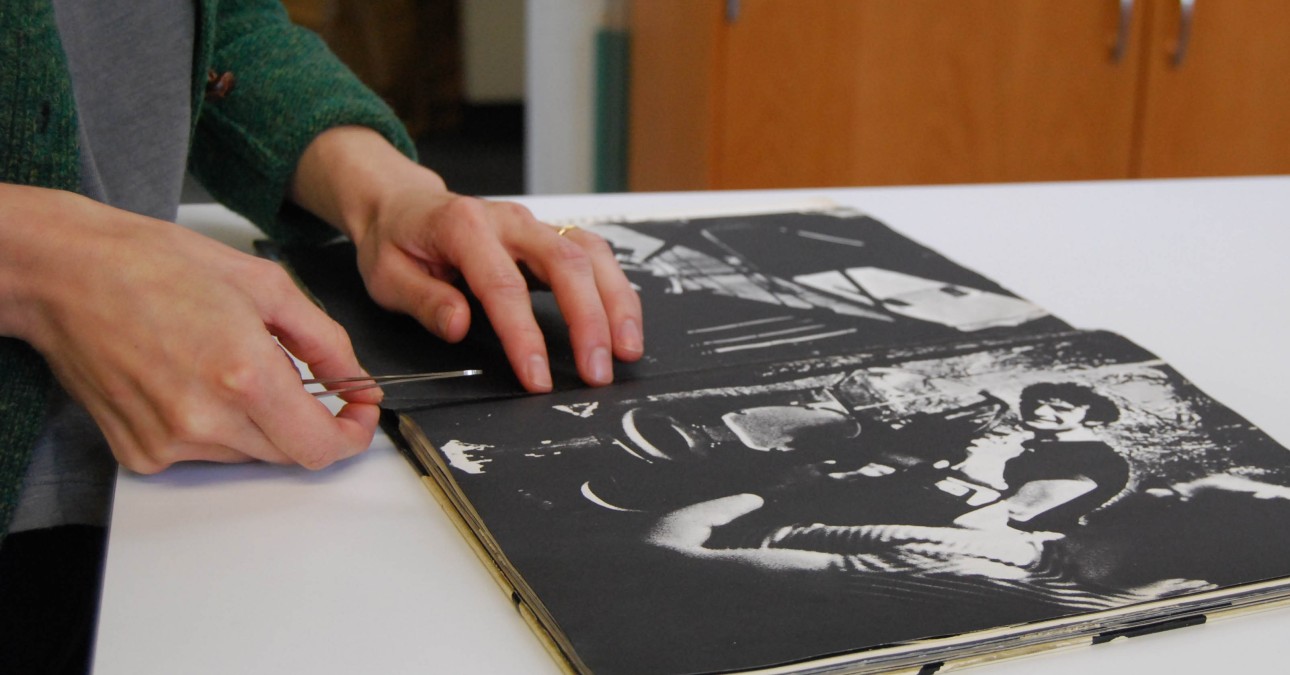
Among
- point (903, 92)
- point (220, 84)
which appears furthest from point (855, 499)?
point (903, 92)

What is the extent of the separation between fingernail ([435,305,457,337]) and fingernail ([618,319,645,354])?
Answer: 90 mm

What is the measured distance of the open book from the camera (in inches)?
15.6

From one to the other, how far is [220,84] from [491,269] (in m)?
0.32

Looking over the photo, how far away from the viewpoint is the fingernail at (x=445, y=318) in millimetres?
616

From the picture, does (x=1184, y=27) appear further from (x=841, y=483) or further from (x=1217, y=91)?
(x=841, y=483)

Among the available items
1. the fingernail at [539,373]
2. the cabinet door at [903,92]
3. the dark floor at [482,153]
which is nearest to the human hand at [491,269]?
the fingernail at [539,373]

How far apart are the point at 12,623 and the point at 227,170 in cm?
35

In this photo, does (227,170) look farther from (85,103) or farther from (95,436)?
(95,436)

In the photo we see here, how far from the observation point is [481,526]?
46cm

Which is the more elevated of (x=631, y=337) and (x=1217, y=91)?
(x=1217, y=91)

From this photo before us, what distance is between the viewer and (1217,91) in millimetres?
2137

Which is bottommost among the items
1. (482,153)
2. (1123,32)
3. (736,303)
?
(482,153)

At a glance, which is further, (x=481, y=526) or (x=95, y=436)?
(x=95, y=436)

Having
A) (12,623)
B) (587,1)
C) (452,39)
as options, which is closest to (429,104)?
(452,39)
